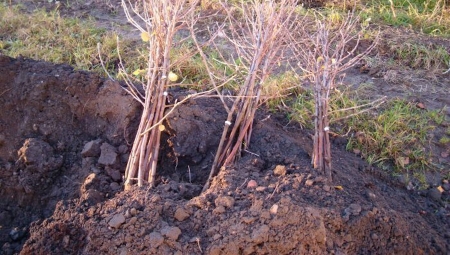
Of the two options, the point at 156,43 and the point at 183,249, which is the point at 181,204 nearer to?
the point at 183,249

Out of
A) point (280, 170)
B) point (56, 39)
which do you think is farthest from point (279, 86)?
point (56, 39)

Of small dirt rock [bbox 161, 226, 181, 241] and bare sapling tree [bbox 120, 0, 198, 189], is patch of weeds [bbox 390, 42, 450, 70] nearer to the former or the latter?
bare sapling tree [bbox 120, 0, 198, 189]

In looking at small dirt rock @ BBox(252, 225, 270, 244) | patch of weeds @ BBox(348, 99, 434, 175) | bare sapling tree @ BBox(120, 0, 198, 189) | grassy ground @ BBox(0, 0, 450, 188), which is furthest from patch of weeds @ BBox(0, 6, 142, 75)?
small dirt rock @ BBox(252, 225, 270, 244)

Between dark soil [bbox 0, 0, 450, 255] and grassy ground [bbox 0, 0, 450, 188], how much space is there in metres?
0.17

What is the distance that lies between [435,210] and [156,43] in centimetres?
187

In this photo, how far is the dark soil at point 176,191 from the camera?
2.72 meters

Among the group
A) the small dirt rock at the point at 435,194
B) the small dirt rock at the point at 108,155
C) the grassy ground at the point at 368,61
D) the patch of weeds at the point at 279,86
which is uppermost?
the small dirt rock at the point at 108,155

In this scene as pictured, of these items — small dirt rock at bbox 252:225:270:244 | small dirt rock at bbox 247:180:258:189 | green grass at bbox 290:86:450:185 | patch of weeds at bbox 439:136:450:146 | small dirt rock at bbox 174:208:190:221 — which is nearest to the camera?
small dirt rock at bbox 252:225:270:244

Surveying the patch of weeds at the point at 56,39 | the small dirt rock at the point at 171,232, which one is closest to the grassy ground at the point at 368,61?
the patch of weeds at the point at 56,39

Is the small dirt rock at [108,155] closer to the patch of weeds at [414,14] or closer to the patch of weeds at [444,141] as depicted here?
the patch of weeds at [444,141]

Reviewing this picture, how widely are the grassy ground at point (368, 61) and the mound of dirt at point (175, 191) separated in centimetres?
22

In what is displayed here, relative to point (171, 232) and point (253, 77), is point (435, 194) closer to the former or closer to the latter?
point (253, 77)

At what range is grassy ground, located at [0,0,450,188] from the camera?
3848 mm

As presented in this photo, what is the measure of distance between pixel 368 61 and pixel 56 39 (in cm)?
270
